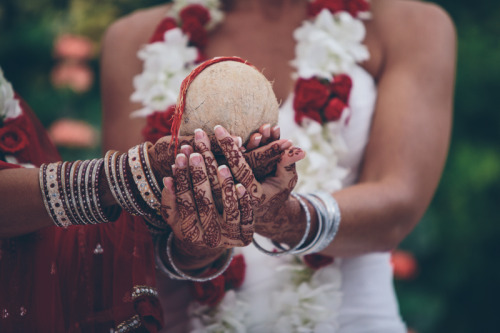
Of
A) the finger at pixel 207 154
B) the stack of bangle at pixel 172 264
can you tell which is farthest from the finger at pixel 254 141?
the stack of bangle at pixel 172 264

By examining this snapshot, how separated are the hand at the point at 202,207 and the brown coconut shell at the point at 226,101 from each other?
0.09 m

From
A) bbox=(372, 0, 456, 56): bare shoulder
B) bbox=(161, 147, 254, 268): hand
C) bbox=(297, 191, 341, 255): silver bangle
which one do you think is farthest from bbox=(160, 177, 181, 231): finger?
bbox=(372, 0, 456, 56): bare shoulder

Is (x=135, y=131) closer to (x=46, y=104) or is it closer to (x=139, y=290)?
Result: (x=139, y=290)

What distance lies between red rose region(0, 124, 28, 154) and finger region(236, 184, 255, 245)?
635 millimetres

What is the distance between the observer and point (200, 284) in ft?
5.15

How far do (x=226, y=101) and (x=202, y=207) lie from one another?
0.72 feet

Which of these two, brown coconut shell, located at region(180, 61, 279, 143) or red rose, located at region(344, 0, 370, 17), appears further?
red rose, located at region(344, 0, 370, 17)

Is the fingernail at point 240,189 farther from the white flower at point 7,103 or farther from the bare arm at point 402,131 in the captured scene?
the white flower at point 7,103

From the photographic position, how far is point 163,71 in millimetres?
1769

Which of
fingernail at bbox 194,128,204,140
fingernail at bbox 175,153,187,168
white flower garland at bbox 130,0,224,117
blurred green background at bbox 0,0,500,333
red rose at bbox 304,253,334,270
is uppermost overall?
fingernail at bbox 194,128,204,140

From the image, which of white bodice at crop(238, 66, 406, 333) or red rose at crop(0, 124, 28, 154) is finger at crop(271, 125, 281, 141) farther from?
red rose at crop(0, 124, 28, 154)

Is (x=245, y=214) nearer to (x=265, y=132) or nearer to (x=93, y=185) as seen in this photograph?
(x=265, y=132)

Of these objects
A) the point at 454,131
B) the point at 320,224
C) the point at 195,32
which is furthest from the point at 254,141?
the point at 454,131

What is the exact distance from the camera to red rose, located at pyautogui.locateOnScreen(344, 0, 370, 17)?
6.04 ft
